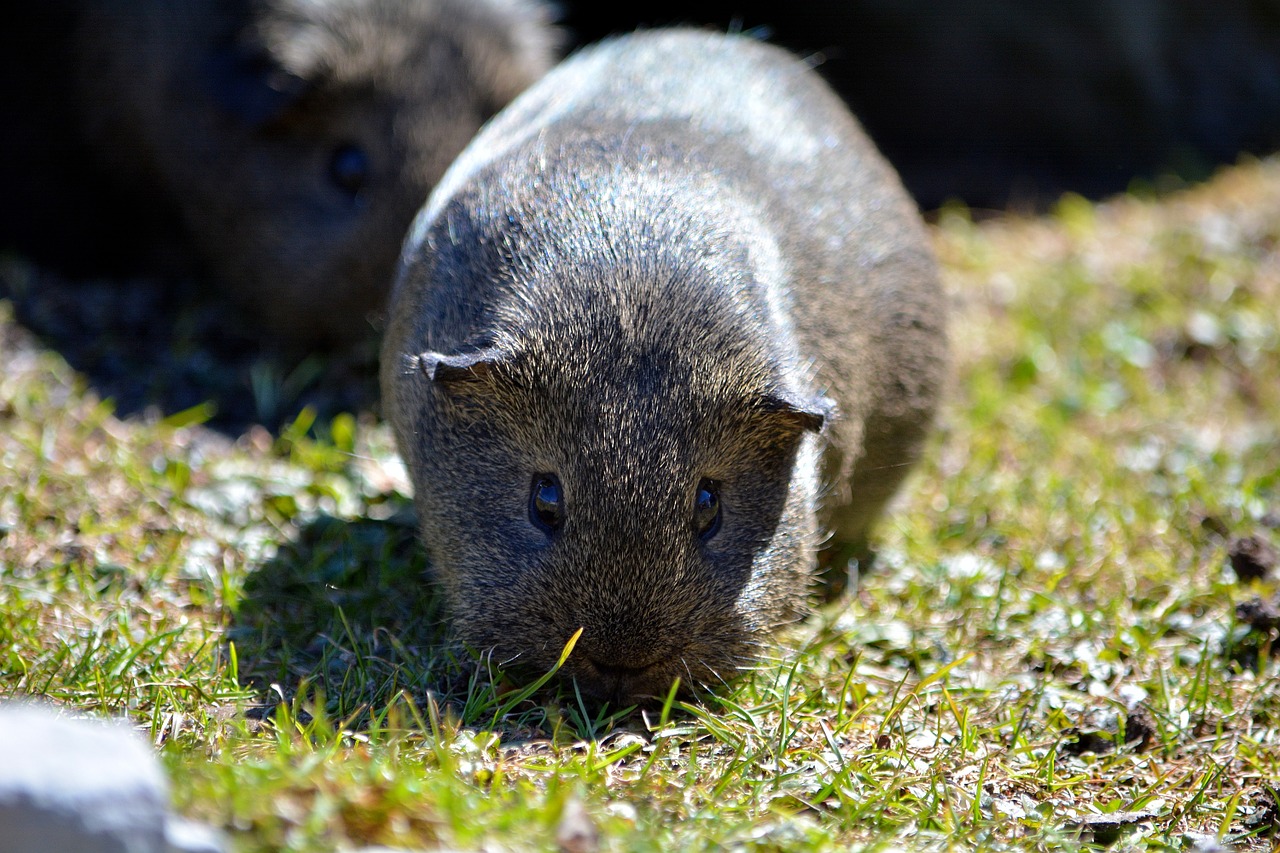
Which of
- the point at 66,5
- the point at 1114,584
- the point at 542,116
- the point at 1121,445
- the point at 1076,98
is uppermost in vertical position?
the point at 1076,98

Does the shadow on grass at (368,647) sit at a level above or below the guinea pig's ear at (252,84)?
below

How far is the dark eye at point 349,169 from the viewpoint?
19.6 ft

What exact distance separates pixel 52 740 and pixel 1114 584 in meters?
3.76

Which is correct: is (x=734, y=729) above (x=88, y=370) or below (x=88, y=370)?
below

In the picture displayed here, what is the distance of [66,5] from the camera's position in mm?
6695

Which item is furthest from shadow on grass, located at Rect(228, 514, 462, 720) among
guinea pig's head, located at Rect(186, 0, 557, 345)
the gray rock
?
guinea pig's head, located at Rect(186, 0, 557, 345)

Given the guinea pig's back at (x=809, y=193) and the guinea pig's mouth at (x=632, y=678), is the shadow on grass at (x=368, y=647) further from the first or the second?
the guinea pig's back at (x=809, y=193)

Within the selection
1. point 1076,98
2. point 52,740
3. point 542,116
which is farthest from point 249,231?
point 1076,98

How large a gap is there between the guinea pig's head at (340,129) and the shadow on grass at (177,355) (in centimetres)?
22

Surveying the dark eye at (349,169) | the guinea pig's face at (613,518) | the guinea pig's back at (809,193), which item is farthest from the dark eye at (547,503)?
the dark eye at (349,169)

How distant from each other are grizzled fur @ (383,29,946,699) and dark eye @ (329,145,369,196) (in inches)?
64.4

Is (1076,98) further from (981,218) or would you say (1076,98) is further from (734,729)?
(734,729)

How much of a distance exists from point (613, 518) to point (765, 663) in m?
0.82

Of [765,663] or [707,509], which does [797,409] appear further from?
[765,663]
